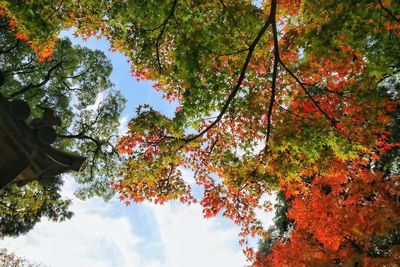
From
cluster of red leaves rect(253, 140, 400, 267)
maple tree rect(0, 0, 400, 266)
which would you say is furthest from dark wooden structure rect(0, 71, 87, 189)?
cluster of red leaves rect(253, 140, 400, 267)

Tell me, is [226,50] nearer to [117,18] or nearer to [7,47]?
[117,18]

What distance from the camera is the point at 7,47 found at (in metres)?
16.5

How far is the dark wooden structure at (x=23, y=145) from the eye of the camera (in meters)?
5.72

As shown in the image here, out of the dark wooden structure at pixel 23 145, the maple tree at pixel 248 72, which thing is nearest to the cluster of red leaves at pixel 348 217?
the maple tree at pixel 248 72

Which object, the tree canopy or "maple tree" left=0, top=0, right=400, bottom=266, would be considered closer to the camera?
"maple tree" left=0, top=0, right=400, bottom=266

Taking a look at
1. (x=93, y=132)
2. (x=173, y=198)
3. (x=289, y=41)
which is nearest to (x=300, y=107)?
(x=289, y=41)

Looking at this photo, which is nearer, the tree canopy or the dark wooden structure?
the dark wooden structure

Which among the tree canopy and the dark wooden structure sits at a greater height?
the tree canopy

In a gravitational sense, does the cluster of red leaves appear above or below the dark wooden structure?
above

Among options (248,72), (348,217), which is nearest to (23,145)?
(248,72)

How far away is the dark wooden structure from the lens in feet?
18.8

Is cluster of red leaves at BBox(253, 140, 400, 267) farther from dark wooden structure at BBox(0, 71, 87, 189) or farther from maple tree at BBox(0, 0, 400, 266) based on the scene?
dark wooden structure at BBox(0, 71, 87, 189)

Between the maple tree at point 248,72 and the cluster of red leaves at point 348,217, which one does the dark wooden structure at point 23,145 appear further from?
the cluster of red leaves at point 348,217

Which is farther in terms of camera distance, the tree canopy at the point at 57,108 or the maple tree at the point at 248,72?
the tree canopy at the point at 57,108
